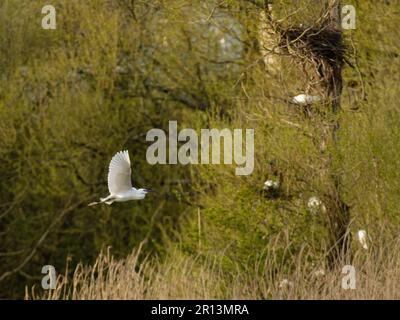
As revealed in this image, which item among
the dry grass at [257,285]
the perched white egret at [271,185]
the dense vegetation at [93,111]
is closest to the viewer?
the dry grass at [257,285]

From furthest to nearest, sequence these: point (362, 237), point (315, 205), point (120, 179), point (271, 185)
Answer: point (271, 185)
point (315, 205)
point (362, 237)
point (120, 179)

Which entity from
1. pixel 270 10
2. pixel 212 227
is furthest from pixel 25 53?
pixel 270 10

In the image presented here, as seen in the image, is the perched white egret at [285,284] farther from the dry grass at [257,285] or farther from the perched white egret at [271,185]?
the perched white egret at [271,185]

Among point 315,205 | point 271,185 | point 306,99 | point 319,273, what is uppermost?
point 306,99

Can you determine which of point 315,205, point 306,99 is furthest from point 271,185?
point 306,99

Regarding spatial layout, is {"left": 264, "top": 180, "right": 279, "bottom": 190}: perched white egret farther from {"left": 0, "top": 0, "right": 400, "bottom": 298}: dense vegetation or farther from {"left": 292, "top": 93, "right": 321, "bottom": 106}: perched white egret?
{"left": 0, "top": 0, "right": 400, "bottom": 298}: dense vegetation

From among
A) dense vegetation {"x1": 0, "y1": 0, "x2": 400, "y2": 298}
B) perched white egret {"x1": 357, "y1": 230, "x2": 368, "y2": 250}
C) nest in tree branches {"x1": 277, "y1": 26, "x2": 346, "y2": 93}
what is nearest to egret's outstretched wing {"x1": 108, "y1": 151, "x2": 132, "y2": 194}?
nest in tree branches {"x1": 277, "y1": 26, "x2": 346, "y2": 93}

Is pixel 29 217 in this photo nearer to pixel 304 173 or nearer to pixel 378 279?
pixel 304 173

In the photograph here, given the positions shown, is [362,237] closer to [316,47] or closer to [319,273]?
[319,273]

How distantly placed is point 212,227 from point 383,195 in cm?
249

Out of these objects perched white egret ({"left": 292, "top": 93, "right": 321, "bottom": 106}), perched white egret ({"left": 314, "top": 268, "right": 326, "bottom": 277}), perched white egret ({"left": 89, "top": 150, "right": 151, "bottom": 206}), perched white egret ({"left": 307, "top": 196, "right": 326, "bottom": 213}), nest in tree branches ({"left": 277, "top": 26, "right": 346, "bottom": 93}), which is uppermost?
nest in tree branches ({"left": 277, "top": 26, "right": 346, "bottom": 93})

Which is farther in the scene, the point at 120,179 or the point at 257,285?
the point at 120,179

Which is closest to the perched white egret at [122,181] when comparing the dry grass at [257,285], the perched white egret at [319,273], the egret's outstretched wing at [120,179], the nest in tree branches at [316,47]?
the egret's outstretched wing at [120,179]

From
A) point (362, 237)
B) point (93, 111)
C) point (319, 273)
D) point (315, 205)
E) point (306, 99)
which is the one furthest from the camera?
point (93, 111)
